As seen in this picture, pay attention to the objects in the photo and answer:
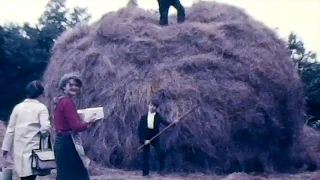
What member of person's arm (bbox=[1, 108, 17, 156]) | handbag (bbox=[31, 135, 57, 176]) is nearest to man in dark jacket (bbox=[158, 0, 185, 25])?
person's arm (bbox=[1, 108, 17, 156])

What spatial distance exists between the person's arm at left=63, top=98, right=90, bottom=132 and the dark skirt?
20 centimetres

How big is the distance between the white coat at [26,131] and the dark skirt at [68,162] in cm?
42

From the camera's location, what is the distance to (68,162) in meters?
7.01

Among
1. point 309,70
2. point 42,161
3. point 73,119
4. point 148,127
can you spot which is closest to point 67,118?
point 73,119

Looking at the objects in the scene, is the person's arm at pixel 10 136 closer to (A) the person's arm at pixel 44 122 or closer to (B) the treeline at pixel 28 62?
(A) the person's arm at pixel 44 122

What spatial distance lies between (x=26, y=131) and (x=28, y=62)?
18.8 meters

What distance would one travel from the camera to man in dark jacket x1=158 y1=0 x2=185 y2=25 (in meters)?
17.1

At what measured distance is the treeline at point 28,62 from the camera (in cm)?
2381

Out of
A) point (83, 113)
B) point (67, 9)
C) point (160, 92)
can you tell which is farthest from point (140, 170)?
point (67, 9)

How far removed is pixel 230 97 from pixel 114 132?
9.15ft

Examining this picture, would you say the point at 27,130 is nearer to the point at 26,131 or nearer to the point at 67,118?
the point at 26,131

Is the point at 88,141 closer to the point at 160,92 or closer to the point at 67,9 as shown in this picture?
the point at 160,92

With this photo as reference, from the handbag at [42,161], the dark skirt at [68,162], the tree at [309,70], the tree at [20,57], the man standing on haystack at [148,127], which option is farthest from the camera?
the tree at [20,57]

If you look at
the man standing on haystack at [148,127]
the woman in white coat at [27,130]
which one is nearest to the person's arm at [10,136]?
the woman in white coat at [27,130]
